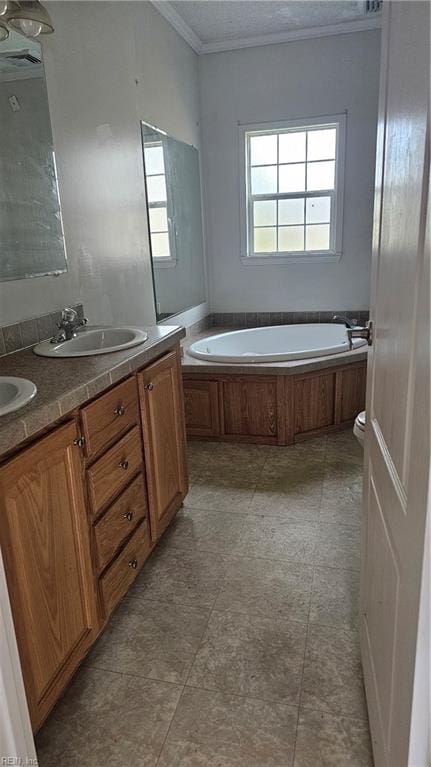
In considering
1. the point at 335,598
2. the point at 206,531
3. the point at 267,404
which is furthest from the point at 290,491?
the point at 335,598

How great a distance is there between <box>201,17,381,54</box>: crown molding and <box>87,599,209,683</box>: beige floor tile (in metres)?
4.02

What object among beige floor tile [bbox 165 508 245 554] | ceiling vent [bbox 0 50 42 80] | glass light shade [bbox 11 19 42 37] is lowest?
beige floor tile [bbox 165 508 245 554]

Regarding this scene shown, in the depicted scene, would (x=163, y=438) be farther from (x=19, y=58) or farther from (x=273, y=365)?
(x=19, y=58)

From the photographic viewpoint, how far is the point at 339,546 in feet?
6.89

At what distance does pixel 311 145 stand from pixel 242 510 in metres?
3.09

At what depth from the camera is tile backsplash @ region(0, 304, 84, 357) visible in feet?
5.98

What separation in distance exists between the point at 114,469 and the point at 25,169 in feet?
4.03

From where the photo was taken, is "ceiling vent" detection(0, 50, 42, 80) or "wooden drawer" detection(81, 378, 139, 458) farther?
"ceiling vent" detection(0, 50, 42, 80)

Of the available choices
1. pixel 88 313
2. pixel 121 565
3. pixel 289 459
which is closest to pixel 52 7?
pixel 88 313

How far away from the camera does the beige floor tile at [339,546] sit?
2.00 metres

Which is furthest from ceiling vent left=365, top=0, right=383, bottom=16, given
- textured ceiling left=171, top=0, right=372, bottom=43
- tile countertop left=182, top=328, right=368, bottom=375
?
tile countertop left=182, top=328, right=368, bottom=375

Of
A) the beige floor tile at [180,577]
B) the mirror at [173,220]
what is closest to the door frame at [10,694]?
the beige floor tile at [180,577]

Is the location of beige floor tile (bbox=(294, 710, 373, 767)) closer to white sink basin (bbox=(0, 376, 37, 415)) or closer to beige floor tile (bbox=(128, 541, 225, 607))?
beige floor tile (bbox=(128, 541, 225, 607))

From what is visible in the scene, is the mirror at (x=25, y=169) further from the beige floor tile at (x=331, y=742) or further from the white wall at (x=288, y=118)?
the white wall at (x=288, y=118)
